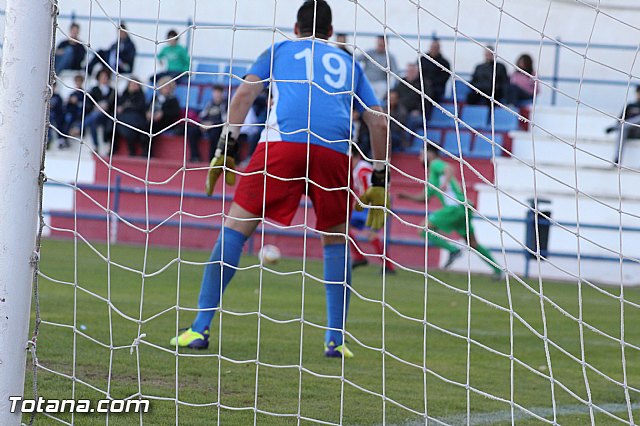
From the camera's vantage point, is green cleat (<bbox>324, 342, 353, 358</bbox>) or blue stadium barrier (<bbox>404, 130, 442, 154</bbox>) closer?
green cleat (<bbox>324, 342, 353, 358</bbox>)

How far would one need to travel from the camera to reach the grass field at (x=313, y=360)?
3885 mm

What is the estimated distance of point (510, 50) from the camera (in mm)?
17281

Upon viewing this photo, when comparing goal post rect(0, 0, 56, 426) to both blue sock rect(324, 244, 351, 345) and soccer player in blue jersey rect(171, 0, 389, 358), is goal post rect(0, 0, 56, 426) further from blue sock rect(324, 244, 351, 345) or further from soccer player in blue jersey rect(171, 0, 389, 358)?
blue sock rect(324, 244, 351, 345)

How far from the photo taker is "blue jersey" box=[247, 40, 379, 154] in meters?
5.16

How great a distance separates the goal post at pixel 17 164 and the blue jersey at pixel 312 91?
2254mm

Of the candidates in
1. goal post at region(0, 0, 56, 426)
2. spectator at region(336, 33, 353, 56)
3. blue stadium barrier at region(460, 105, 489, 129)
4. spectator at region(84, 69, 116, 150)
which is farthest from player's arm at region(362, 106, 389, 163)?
blue stadium barrier at region(460, 105, 489, 129)

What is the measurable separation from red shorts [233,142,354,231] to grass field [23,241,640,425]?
51 cm

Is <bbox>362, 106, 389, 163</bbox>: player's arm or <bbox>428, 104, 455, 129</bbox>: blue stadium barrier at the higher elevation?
<bbox>428, 104, 455, 129</bbox>: blue stadium barrier

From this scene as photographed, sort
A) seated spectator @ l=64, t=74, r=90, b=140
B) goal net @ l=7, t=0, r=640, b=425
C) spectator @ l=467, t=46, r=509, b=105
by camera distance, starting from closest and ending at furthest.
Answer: goal net @ l=7, t=0, r=640, b=425
spectator @ l=467, t=46, r=509, b=105
seated spectator @ l=64, t=74, r=90, b=140

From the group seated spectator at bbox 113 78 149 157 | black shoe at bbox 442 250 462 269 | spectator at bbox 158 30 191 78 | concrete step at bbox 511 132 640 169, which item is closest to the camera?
black shoe at bbox 442 250 462 269

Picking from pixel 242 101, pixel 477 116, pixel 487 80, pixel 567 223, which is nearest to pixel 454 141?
pixel 477 116

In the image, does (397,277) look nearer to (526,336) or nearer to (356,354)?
(526,336)

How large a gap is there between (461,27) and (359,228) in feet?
17.3

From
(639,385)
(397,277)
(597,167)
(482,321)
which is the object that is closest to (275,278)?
(397,277)
